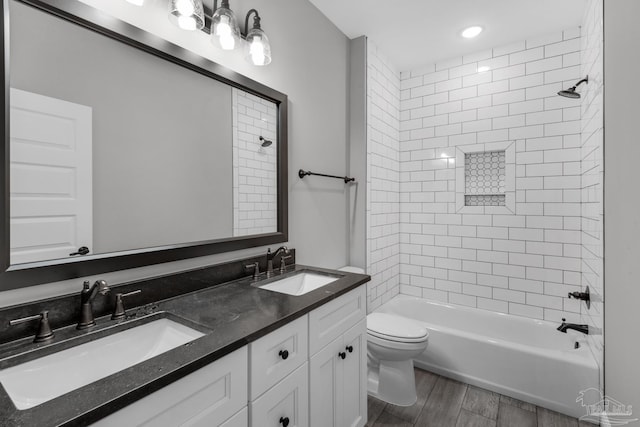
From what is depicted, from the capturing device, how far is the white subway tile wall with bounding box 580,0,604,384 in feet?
5.81

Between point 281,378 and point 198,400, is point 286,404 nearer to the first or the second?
point 281,378

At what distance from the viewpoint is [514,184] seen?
2660 millimetres

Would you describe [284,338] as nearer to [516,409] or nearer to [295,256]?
[295,256]

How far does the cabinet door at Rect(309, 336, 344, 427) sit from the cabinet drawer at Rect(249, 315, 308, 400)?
13 centimetres

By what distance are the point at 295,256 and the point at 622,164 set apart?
1732mm

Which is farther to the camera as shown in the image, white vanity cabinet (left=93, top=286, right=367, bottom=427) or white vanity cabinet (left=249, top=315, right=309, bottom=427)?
white vanity cabinet (left=249, top=315, right=309, bottom=427)

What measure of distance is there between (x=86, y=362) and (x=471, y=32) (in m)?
3.11

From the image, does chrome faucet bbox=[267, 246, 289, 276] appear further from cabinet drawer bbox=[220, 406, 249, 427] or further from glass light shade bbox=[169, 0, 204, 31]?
glass light shade bbox=[169, 0, 204, 31]

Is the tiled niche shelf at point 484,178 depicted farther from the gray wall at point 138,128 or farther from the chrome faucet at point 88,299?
the chrome faucet at point 88,299

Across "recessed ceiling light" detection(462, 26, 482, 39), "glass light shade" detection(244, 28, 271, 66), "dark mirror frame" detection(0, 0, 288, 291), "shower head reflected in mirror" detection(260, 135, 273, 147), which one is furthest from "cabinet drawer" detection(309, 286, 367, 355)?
"recessed ceiling light" detection(462, 26, 482, 39)

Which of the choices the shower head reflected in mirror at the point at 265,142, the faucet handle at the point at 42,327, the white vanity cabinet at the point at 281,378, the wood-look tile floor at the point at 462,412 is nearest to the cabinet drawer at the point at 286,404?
the white vanity cabinet at the point at 281,378

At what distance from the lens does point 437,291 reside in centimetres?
304

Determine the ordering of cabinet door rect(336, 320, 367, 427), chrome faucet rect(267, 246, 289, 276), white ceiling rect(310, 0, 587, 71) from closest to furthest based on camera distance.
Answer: cabinet door rect(336, 320, 367, 427) < chrome faucet rect(267, 246, 289, 276) < white ceiling rect(310, 0, 587, 71)

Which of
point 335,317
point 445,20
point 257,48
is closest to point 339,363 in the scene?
point 335,317
